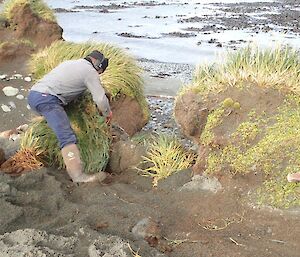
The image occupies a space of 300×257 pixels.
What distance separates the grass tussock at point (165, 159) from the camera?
715 centimetres

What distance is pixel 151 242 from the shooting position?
5398 millimetres

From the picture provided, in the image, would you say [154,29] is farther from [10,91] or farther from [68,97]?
[68,97]

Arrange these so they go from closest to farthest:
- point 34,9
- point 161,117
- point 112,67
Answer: point 112,67, point 161,117, point 34,9

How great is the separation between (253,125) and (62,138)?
2493mm

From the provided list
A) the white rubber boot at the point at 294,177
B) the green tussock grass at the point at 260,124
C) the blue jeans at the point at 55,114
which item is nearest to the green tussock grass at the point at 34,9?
the blue jeans at the point at 55,114

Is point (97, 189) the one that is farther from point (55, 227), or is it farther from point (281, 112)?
point (281, 112)

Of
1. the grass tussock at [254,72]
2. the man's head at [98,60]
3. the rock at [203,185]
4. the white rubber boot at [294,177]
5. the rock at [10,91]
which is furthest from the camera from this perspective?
the rock at [10,91]

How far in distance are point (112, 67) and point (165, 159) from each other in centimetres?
324

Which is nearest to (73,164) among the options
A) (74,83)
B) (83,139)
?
(83,139)

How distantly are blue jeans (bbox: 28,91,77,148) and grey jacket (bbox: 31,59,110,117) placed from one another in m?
0.09

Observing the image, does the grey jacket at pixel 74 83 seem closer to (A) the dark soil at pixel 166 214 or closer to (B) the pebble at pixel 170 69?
(A) the dark soil at pixel 166 214

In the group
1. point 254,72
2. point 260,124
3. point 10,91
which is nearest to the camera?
point 260,124

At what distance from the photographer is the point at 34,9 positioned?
1430 centimetres

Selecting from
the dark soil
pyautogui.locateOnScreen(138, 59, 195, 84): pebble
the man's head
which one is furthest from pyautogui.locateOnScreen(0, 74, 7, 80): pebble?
the dark soil
